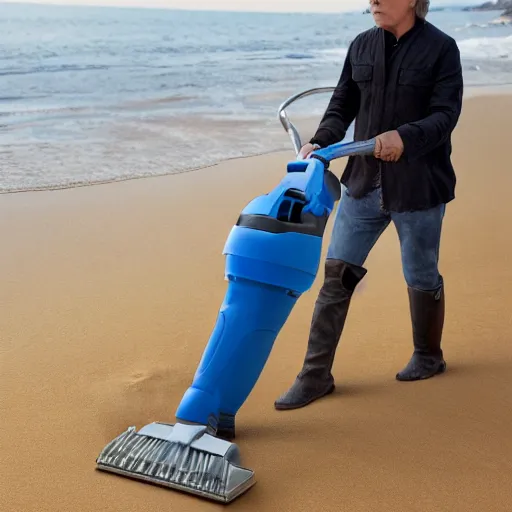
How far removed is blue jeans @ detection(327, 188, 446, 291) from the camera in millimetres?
2432

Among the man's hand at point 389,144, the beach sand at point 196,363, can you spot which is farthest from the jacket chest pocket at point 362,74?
the beach sand at point 196,363

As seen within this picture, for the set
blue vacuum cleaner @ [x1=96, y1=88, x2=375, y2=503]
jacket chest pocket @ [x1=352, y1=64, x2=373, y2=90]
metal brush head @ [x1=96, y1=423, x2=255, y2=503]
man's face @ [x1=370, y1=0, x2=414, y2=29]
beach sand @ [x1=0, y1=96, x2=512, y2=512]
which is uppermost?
man's face @ [x1=370, y1=0, x2=414, y2=29]

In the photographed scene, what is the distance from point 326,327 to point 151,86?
10165mm

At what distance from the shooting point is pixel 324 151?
221 cm

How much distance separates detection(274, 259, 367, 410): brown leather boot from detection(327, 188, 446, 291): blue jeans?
45 millimetres

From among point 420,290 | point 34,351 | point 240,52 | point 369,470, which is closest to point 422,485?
point 369,470

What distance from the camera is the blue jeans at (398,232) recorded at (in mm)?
2432

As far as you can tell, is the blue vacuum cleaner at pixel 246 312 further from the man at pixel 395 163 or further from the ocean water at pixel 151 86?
the ocean water at pixel 151 86

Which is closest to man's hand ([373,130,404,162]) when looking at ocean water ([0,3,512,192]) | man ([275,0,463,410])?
man ([275,0,463,410])

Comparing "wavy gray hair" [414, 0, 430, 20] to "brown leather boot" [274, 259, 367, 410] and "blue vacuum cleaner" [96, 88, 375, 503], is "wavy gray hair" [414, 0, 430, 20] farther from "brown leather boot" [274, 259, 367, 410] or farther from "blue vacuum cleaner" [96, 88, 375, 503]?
"brown leather boot" [274, 259, 367, 410]

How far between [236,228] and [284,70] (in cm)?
1200

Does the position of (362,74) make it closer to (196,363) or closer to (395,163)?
(395,163)

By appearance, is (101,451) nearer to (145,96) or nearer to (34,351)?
(34,351)

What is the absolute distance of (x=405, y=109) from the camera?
2.35 metres
